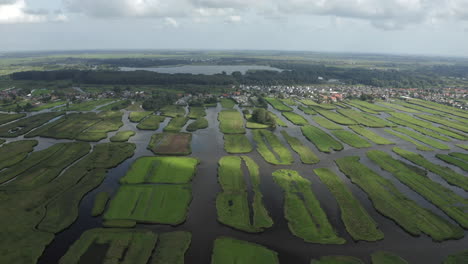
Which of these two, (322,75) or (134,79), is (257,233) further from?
(322,75)

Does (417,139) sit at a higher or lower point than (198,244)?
higher

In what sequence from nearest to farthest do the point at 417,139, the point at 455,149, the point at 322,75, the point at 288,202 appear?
the point at 288,202
the point at 455,149
the point at 417,139
the point at 322,75

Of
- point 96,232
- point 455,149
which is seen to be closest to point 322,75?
point 455,149

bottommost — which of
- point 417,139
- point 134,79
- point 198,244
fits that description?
point 198,244

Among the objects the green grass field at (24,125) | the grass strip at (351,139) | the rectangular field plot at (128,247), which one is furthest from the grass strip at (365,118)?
the green grass field at (24,125)

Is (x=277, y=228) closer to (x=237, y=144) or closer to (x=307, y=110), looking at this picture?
(x=237, y=144)

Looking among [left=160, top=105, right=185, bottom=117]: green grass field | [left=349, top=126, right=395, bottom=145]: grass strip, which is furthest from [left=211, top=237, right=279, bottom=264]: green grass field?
[left=160, top=105, right=185, bottom=117]: green grass field

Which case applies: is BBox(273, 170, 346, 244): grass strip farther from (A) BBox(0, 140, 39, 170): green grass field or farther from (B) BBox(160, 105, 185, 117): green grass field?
(B) BBox(160, 105, 185, 117): green grass field

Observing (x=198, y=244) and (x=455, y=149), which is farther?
(x=455, y=149)
